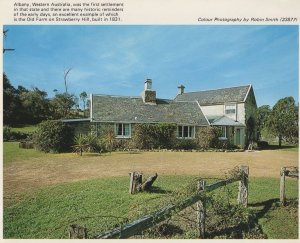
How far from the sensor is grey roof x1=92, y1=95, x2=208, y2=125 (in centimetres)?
1834

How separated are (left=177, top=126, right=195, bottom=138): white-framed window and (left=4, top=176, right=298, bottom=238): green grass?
38.1 feet

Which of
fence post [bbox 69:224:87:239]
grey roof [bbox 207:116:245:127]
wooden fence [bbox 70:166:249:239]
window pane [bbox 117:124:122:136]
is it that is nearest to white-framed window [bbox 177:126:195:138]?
grey roof [bbox 207:116:245:127]

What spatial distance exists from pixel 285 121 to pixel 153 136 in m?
11.3

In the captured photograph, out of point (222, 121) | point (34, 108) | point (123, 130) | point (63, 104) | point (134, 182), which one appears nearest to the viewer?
point (134, 182)

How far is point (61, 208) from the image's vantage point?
563cm

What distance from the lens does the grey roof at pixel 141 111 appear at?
18344mm

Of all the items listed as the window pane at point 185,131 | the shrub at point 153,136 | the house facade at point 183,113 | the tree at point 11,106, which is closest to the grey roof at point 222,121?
the house facade at point 183,113

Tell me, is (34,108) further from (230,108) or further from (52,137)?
(230,108)

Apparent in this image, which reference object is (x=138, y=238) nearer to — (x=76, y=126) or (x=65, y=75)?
(x=76, y=126)

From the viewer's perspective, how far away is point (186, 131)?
19625 mm

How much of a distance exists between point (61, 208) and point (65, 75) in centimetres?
2748

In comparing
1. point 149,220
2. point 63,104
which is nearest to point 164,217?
point 149,220
